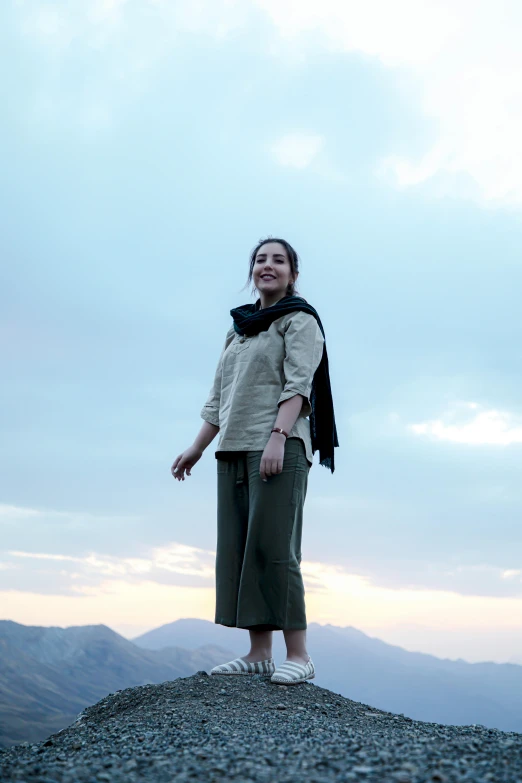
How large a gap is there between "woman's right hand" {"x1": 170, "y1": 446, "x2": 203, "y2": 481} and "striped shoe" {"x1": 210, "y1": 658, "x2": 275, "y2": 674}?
4.36 ft

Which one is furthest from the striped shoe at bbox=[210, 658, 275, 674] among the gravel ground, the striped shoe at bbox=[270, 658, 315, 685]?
the striped shoe at bbox=[270, 658, 315, 685]

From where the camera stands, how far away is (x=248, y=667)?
4.81 meters

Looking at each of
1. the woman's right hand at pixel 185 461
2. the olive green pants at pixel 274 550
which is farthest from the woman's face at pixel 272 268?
the woman's right hand at pixel 185 461

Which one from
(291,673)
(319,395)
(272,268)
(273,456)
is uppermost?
(272,268)

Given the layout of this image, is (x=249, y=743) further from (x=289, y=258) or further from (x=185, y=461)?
(x=289, y=258)

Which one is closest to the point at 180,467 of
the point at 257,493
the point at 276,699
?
the point at 257,493

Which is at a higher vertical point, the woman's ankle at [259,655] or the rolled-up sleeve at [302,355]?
the rolled-up sleeve at [302,355]

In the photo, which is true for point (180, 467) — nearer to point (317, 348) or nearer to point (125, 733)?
point (317, 348)

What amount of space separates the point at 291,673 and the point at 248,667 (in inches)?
16.5

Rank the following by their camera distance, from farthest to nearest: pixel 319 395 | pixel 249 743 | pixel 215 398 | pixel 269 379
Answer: pixel 215 398
pixel 319 395
pixel 269 379
pixel 249 743

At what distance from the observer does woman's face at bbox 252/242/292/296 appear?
5027 millimetres

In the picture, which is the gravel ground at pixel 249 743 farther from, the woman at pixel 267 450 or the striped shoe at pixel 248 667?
the woman at pixel 267 450

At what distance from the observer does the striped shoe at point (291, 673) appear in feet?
14.6

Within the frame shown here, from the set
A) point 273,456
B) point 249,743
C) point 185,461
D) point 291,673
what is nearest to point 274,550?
point 273,456
